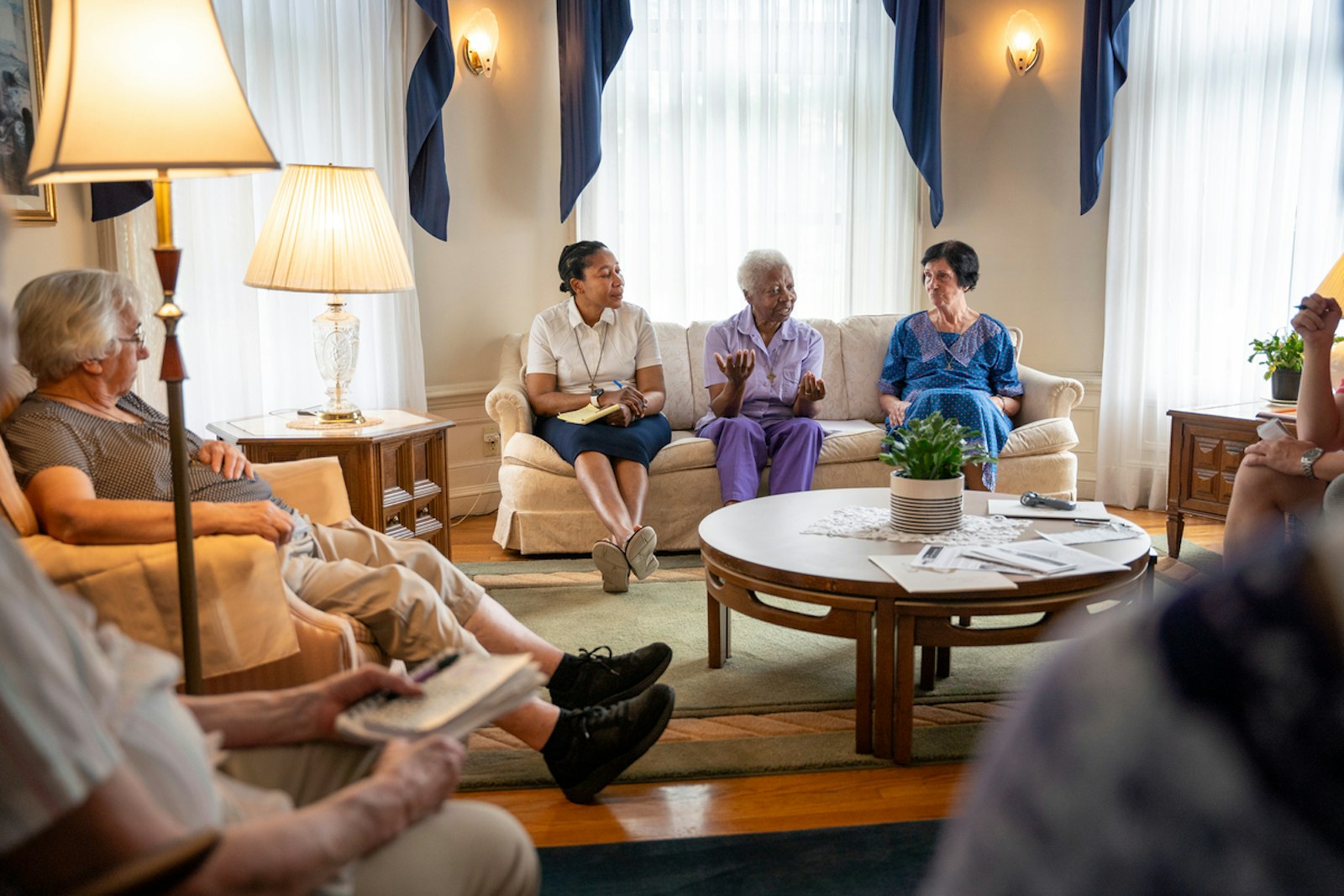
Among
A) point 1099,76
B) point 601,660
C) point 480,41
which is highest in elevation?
point 480,41

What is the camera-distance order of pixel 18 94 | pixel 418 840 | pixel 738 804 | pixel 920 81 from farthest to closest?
pixel 920 81 → pixel 18 94 → pixel 738 804 → pixel 418 840

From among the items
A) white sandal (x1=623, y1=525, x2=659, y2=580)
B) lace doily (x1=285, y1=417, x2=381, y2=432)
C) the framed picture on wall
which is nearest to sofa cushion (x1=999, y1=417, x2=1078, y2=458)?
white sandal (x1=623, y1=525, x2=659, y2=580)

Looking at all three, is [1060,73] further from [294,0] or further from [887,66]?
[294,0]

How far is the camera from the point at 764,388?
4316mm

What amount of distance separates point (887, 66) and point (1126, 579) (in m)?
3.40

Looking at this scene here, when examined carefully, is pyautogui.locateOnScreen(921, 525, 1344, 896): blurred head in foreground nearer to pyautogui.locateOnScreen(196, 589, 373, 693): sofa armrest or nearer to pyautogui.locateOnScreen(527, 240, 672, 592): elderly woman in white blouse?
pyautogui.locateOnScreen(196, 589, 373, 693): sofa armrest

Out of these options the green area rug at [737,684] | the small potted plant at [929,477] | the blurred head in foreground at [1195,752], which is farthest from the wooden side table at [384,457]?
the blurred head in foreground at [1195,752]

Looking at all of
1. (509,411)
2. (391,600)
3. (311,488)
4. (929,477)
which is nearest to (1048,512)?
(929,477)

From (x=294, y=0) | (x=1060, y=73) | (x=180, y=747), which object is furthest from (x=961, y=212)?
(x=180, y=747)

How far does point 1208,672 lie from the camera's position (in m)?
0.38

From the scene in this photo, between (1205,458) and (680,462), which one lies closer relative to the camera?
(1205,458)

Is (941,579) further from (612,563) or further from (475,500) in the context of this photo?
(475,500)

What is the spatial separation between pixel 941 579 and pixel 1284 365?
90.2 inches

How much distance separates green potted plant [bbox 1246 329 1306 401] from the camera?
387cm
